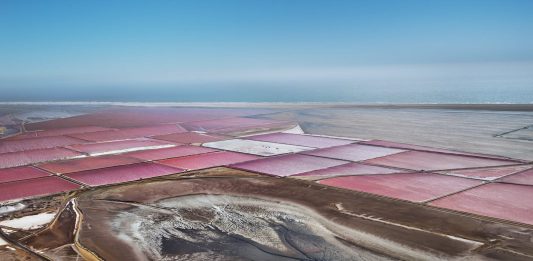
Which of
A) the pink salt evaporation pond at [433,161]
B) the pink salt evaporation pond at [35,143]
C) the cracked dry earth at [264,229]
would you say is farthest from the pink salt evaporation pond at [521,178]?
the pink salt evaporation pond at [35,143]

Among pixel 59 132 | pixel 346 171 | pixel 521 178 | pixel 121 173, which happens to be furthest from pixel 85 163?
pixel 521 178

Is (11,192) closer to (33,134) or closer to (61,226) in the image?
(61,226)

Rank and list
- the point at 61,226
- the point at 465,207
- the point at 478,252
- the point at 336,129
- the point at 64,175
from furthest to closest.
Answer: the point at 336,129, the point at 64,175, the point at 465,207, the point at 61,226, the point at 478,252

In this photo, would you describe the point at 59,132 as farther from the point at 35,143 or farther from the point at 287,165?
the point at 287,165

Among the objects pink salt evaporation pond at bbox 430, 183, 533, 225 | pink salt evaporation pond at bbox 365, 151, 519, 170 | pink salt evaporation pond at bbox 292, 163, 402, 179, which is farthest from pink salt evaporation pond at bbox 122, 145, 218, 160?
pink salt evaporation pond at bbox 430, 183, 533, 225

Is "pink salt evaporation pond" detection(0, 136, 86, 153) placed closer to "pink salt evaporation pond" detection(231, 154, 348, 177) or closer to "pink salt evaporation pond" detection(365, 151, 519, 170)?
"pink salt evaporation pond" detection(231, 154, 348, 177)

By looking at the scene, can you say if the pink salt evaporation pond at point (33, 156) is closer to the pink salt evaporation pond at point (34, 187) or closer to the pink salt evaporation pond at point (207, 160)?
the pink salt evaporation pond at point (34, 187)

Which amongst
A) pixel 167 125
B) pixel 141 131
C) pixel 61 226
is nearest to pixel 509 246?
pixel 61 226

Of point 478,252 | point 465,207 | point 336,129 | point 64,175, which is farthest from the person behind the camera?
point 336,129
